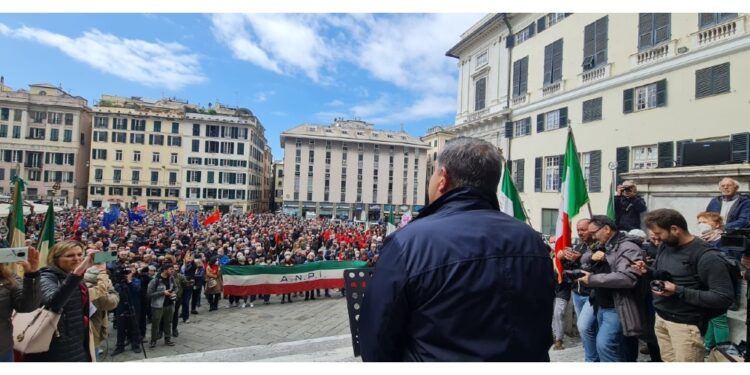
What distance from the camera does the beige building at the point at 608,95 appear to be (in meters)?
13.6

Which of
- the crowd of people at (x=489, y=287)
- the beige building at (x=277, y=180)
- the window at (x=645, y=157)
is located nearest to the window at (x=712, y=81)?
the window at (x=645, y=157)

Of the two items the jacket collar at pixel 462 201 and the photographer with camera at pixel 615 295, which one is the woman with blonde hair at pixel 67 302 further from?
the photographer with camera at pixel 615 295

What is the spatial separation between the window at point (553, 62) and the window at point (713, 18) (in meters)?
6.85

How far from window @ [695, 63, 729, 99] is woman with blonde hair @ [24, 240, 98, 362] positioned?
18.4 metres

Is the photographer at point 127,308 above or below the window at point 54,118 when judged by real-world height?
below

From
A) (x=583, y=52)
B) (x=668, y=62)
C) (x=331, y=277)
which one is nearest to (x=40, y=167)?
(x=331, y=277)

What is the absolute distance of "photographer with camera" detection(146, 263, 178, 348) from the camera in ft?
24.1

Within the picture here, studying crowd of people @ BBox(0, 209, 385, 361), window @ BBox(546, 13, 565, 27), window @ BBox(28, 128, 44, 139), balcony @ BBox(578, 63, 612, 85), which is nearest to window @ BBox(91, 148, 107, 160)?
window @ BBox(28, 128, 44, 139)

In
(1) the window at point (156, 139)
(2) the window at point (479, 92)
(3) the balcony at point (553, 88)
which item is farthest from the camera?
(1) the window at point (156, 139)

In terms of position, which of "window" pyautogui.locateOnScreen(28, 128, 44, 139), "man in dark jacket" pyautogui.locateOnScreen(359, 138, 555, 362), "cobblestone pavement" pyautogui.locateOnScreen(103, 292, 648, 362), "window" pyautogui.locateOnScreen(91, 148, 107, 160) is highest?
"window" pyautogui.locateOnScreen(28, 128, 44, 139)

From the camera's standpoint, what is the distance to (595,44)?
1909cm

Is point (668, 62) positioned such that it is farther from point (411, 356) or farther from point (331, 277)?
point (411, 356)

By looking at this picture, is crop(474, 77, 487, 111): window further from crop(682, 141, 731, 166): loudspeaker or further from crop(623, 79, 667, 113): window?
crop(682, 141, 731, 166): loudspeaker

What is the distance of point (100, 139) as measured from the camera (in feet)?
170
